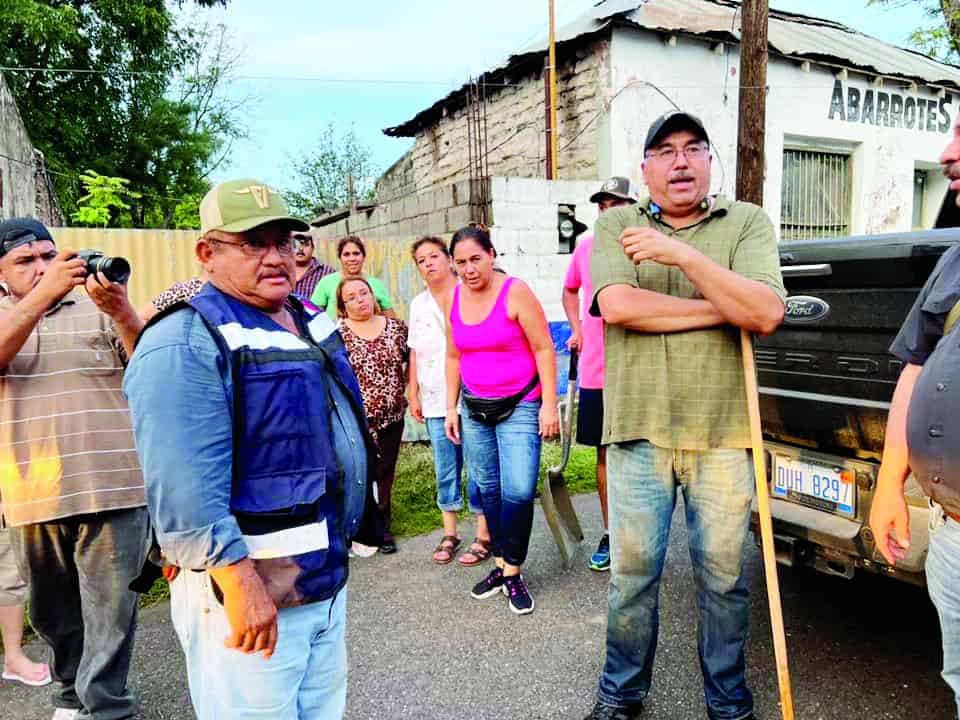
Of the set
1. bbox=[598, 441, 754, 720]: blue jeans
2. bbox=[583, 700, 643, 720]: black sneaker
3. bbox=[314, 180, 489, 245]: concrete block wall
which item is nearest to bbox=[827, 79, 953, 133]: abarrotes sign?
bbox=[314, 180, 489, 245]: concrete block wall

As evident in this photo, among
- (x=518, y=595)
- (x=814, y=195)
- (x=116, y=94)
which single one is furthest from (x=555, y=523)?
(x=116, y=94)

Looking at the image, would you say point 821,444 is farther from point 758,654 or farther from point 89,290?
point 89,290

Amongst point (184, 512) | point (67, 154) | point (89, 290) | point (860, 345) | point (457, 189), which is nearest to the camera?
point (184, 512)

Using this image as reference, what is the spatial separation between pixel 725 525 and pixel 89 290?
7.58ft

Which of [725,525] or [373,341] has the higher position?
[373,341]

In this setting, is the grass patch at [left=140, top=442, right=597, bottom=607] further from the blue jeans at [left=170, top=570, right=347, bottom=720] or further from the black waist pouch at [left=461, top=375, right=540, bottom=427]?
the blue jeans at [left=170, top=570, right=347, bottom=720]

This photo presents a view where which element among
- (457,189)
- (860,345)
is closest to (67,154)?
(457,189)

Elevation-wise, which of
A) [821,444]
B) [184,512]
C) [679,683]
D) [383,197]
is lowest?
[679,683]

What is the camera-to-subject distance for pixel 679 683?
2.90 metres

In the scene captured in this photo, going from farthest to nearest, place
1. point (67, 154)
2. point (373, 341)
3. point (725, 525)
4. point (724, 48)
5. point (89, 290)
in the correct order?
1. point (67, 154)
2. point (724, 48)
3. point (373, 341)
4. point (725, 525)
5. point (89, 290)

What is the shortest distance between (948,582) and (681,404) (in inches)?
36.9

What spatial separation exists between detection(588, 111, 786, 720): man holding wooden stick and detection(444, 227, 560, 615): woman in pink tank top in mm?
1148

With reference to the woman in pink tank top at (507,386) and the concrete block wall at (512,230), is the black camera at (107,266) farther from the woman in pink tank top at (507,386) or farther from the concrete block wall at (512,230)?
the concrete block wall at (512,230)

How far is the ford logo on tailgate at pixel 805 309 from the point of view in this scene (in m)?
2.85
